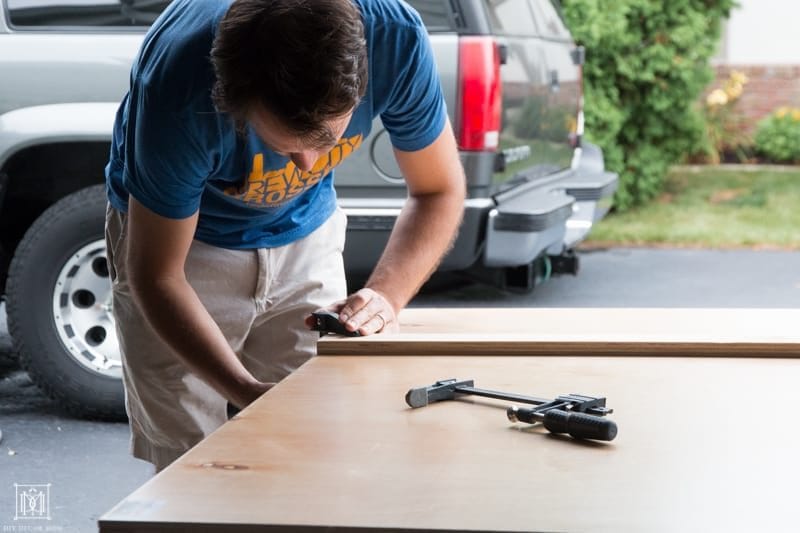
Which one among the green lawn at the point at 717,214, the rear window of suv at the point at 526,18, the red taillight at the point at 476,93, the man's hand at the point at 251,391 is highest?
the rear window of suv at the point at 526,18

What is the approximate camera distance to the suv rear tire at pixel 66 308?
4.86 meters

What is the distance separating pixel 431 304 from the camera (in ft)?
23.9

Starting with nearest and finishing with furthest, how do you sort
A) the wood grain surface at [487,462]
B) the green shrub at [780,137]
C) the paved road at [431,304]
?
the wood grain surface at [487,462] → the paved road at [431,304] → the green shrub at [780,137]

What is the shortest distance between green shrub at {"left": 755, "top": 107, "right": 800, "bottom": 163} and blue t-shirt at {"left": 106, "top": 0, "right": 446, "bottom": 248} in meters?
10.1

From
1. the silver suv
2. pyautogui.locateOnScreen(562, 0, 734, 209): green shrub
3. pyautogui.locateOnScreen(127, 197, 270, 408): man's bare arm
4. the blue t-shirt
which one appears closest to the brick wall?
pyautogui.locateOnScreen(562, 0, 734, 209): green shrub

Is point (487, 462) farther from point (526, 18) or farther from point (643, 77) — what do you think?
point (643, 77)

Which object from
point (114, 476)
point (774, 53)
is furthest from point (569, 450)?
point (774, 53)

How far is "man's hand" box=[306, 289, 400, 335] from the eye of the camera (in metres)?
2.42

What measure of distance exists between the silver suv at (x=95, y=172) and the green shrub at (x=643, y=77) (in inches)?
157

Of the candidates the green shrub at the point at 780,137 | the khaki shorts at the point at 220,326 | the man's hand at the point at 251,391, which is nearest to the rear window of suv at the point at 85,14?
the khaki shorts at the point at 220,326

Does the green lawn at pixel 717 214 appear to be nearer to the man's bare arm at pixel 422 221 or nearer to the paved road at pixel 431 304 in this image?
the paved road at pixel 431 304

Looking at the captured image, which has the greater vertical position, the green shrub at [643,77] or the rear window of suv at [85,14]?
the rear window of suv at [85,14]

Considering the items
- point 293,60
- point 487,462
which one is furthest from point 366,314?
point 487,462

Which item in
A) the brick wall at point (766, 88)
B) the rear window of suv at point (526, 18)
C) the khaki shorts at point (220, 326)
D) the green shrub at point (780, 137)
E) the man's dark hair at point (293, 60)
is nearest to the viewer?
the man's dark hair at point (293, 60)
